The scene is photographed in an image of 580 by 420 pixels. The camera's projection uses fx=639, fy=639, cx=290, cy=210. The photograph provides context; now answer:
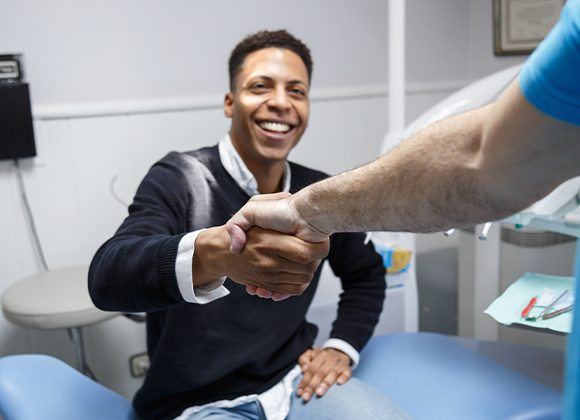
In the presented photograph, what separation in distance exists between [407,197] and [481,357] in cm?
92

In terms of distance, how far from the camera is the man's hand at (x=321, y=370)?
1348 mm

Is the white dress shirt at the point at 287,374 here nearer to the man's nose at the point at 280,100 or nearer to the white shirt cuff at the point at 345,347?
the white shirt cuff at the point at 345,347

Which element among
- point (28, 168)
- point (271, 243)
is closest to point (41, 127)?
point (28, 168)

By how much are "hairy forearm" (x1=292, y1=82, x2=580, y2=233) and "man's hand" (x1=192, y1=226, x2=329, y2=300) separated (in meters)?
0.18

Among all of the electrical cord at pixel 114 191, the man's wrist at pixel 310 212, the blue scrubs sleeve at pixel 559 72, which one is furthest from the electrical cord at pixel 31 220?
the blue scrubs sleeve at pixel 559 72

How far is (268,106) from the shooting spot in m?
1.45

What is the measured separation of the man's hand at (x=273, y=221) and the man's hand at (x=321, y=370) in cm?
51

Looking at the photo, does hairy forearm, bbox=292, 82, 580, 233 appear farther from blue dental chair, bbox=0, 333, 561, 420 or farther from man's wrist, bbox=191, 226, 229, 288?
blue dental chair, bbox=0, 333, 561, 420

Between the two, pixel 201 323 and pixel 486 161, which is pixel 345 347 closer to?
pixel 201 323

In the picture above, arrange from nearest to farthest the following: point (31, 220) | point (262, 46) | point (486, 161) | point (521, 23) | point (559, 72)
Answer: point (559, 72) → point (486, 161) → point (262, 46) → point (31, 220) → point (521, 23)

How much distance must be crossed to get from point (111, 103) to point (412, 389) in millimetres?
1354

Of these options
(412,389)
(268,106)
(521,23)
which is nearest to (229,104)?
(268,106)

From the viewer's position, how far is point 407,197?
0.69 meters

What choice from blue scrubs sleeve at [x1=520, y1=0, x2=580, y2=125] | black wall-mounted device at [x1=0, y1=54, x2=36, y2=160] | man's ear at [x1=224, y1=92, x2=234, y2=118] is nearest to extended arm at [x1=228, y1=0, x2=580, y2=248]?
blue scrubs sleeve at [x1=520, y1=0, x2=580, y2=125]
